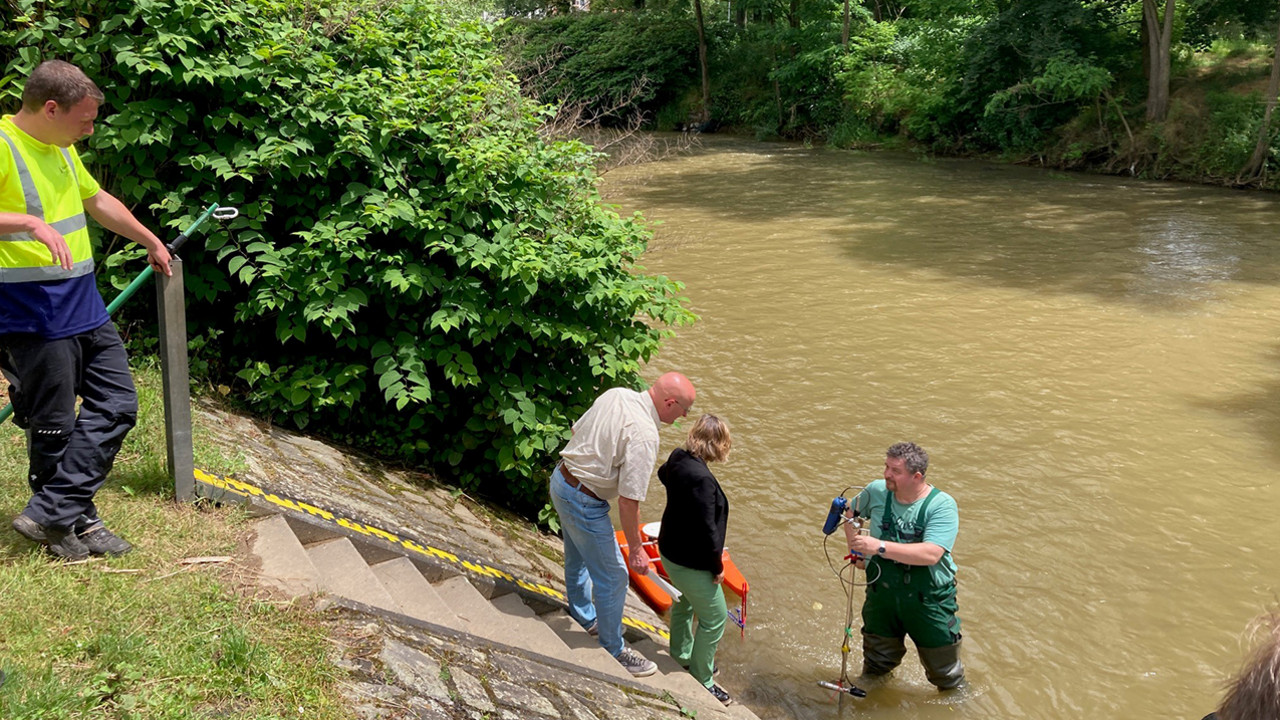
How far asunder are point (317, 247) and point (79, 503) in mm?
2804

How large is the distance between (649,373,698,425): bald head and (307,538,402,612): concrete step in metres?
1.65

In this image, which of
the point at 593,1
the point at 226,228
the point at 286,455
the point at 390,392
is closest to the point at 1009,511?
the point at 390,392

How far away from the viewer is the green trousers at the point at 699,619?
545 centimetres

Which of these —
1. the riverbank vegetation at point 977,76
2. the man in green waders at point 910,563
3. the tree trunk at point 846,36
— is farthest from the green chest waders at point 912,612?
the tree trunk at point 846,36

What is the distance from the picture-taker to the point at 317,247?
6.60 meters

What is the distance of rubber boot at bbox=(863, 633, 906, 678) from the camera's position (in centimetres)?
585

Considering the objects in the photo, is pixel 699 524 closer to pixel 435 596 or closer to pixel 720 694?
pixel 720 694

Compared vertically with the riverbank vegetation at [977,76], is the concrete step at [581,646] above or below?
below

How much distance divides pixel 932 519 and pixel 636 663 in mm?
1811

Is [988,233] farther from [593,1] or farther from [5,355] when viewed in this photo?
[593,1]

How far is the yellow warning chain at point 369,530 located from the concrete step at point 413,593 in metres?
0.21

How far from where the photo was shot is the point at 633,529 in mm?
5141

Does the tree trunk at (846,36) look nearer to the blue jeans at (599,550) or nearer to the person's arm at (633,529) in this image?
the blue jeans at (599,550)

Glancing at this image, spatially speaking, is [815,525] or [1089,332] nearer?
[815,525]
